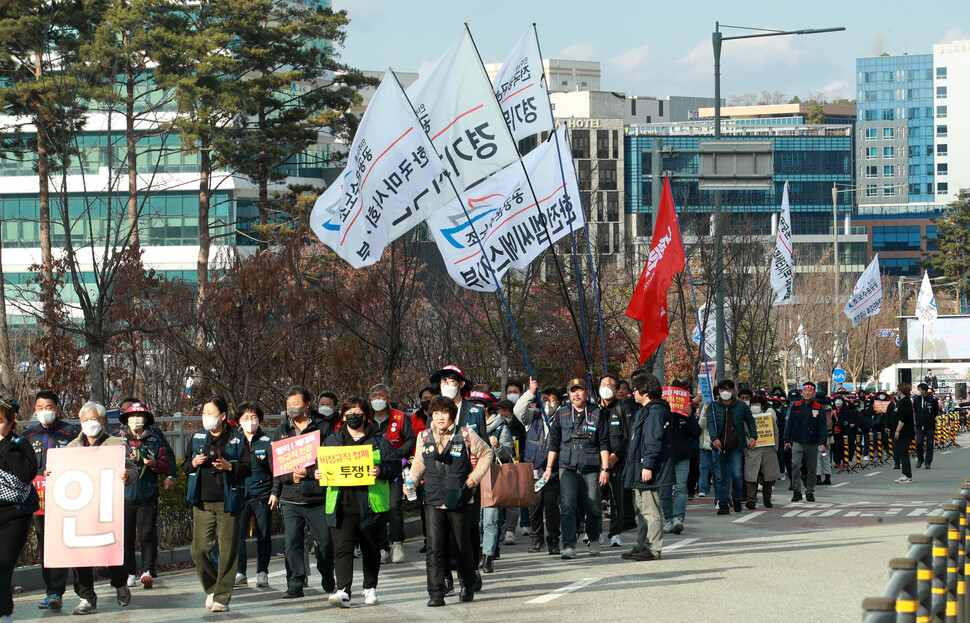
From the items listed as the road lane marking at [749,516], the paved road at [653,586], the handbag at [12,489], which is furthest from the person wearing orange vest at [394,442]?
the road lane marking at [749,516]

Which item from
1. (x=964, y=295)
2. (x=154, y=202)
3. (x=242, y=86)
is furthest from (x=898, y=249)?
(x=242, y=86)

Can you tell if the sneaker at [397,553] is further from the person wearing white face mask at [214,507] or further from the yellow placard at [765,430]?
the yellow placard at [765,430]

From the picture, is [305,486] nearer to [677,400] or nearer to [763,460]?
[677,400]

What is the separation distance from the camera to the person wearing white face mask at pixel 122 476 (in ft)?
36.0

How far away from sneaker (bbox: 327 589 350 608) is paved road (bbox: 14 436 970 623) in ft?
0.33

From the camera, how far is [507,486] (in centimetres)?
1227

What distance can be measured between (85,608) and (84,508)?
86cm

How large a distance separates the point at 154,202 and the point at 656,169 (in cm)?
4386

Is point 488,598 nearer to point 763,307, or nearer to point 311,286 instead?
point 311,286

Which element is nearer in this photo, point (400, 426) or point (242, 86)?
point (400, 426)

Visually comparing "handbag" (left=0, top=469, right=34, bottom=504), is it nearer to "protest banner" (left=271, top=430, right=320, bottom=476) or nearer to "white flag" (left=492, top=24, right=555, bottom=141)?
"protest banner" (left=271, top=430, right=320, bottom=476)

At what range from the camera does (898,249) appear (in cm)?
15700

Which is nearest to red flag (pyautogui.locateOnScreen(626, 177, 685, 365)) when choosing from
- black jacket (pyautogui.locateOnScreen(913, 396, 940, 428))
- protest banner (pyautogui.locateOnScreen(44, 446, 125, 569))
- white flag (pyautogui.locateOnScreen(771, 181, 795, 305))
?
protest banner (pyautogui.locateOnScreen(44, 446, 125, 569))

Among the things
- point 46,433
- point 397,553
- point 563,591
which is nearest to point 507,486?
point 563,591
